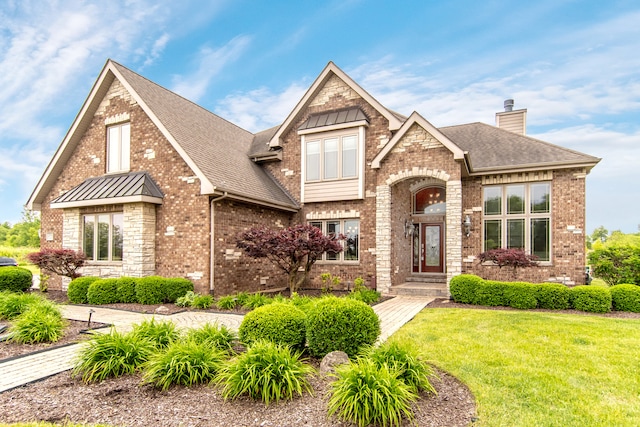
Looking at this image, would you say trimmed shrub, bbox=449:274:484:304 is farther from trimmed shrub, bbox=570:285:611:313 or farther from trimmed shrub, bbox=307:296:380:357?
trimmed shrub, bbox=307:296:380:357

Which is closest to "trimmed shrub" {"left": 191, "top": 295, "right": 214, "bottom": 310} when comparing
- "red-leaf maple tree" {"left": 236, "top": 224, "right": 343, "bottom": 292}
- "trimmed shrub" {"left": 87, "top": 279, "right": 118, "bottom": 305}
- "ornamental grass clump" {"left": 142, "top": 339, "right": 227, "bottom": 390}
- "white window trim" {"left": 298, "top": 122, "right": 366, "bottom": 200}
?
"red-leaf maple tree" {"left": 236, "top": 224, "right": 343, "bottom": 292}

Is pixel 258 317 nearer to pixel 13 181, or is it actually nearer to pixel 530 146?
pixel 530 146

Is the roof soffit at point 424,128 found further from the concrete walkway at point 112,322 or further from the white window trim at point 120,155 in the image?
the white window trim at point 120,155

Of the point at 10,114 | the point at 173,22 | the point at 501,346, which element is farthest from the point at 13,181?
the point at 501,346

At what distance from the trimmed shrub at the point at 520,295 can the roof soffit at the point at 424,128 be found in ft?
13.0

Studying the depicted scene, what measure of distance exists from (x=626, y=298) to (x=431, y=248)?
20.6 ft

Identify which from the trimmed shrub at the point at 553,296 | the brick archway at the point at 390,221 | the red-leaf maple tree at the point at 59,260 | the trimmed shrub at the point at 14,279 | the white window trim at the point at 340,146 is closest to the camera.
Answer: the trimmed shrub at the point at 553,296

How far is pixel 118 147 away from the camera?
13.4m

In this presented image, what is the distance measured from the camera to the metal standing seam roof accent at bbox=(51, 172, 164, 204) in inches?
462

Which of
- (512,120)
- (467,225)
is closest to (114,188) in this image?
(467,225)

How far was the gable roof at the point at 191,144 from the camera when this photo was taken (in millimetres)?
11711

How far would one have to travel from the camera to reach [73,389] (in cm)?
448

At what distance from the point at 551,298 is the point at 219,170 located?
10225 millimetres

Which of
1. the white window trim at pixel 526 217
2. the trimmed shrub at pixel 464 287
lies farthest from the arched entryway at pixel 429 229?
the trimmed shrub at pixel 464 287
